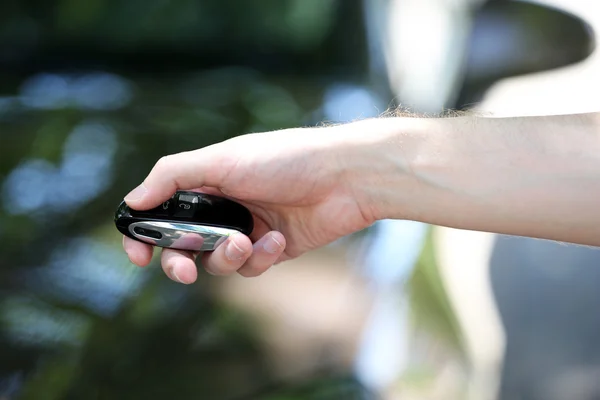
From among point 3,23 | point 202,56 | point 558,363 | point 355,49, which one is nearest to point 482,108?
point 355,49

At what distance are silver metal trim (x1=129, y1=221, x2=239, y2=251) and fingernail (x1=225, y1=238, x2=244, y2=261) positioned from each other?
1cm

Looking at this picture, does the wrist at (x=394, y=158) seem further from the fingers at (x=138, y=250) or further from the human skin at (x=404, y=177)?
the fingers at (x=138, y=250)

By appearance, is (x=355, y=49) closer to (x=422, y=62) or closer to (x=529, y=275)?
(x=422, y=62)

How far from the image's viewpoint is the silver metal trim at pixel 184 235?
1.96 ft

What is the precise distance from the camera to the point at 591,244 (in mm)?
573

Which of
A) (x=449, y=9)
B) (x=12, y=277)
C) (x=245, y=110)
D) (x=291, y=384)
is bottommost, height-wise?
(x=291, y=384)

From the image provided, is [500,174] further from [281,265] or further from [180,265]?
[281,265]

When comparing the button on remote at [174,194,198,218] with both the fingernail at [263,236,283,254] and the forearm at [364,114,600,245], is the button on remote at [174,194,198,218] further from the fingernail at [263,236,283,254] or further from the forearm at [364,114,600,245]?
the forearm at [364,114,600,245]

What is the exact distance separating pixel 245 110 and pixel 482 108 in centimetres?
52

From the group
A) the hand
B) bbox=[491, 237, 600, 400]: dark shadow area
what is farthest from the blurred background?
the hand

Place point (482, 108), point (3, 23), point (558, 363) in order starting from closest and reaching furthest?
1. point (558, 363)
2. point (482, 108)
3. point (3, 23)

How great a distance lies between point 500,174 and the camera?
Answer: 58 centimetres

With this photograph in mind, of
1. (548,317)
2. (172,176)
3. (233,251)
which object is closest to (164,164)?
(172,176)

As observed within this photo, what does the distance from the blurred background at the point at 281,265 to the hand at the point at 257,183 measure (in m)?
0.44
